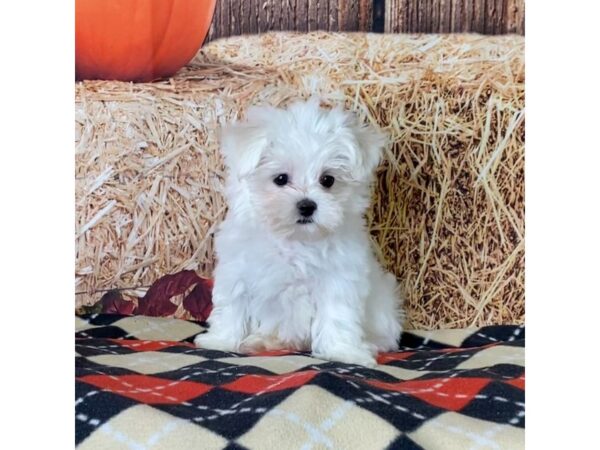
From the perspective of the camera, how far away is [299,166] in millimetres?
2430

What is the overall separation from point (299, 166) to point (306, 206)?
0.51 ft

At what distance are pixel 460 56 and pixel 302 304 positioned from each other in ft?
3.70

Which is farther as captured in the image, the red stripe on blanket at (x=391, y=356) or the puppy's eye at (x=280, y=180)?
the red stripe on blanket at (x=391, y=356)

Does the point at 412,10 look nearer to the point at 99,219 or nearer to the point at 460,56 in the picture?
the point at 460,56

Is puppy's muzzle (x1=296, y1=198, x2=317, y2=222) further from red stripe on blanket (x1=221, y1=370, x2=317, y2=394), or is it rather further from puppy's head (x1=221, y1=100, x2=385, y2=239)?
red stripe on blanket (x1=221, y1=370, x2=317, y2=394)

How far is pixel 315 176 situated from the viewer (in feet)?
8.00

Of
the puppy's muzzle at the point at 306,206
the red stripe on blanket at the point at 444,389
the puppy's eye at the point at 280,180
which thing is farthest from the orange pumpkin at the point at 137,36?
the red stripe on blanket at the point at 444,389

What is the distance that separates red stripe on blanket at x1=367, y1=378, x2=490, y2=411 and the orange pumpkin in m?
1.44

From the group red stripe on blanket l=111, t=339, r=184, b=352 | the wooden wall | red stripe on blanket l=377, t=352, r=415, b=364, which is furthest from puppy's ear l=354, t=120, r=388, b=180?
red stripe on blanket l=111, t=339, r=184, b=352

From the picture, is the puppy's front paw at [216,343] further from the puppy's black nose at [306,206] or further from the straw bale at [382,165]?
the puppy's black nose at [306,206]

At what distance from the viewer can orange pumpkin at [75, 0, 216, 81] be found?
2.58m

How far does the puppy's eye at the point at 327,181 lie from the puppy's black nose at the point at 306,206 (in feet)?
0.45

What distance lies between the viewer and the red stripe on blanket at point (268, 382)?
1931mm
